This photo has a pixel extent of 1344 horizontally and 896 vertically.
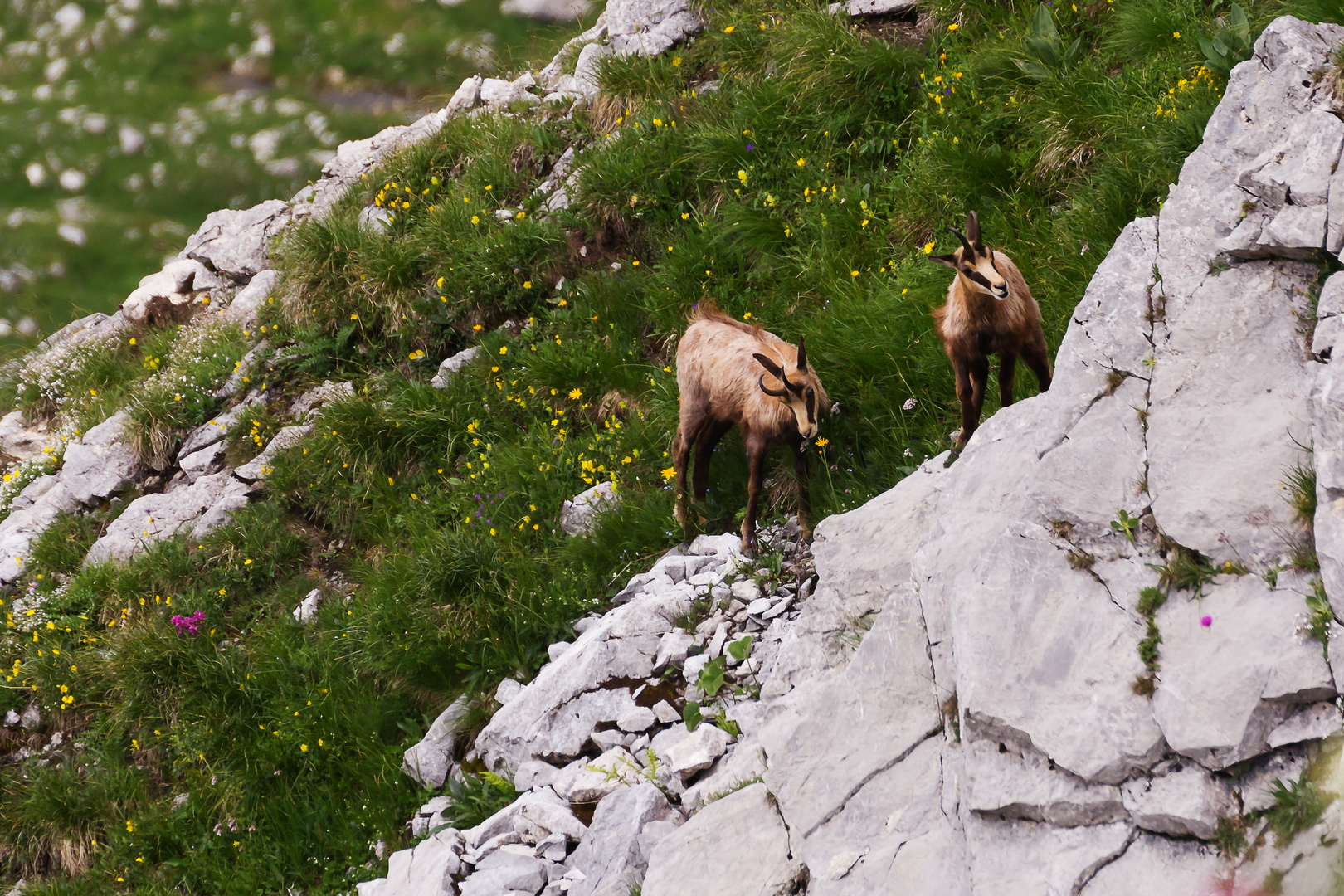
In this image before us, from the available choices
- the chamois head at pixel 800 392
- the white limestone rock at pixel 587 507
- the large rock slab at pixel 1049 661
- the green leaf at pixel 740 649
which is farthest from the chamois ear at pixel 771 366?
the large rock slab at pixel 1049 661

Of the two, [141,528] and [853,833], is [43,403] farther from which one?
[853,833]

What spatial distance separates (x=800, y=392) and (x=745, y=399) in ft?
2.01

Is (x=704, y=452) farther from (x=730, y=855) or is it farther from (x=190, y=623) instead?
(x=190, y=623)

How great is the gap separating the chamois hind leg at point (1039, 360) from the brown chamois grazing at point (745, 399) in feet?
4.41

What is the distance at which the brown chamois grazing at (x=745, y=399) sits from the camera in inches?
237

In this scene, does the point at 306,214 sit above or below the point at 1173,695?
below

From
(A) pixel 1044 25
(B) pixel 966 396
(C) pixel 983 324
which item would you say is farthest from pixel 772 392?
(A) pixel 1044 25

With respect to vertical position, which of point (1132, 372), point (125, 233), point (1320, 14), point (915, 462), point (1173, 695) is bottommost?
point (125, 233)

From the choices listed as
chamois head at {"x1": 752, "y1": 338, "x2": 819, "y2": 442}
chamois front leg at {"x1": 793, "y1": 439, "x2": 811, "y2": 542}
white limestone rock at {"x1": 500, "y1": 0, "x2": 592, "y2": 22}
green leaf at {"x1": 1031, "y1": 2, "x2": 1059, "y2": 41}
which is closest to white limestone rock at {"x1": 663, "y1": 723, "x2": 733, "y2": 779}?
chamois front leg at {"x1": 793, "y1": 439, "x2": 811, "y2": 542}

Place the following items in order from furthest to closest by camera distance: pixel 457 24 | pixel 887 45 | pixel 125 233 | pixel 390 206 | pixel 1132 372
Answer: pixel 125 233 < pixel 457 24 < pixel 390 206 < pixel 887 45 < pixel 1132 372

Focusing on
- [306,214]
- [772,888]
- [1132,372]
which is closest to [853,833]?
[772,888]

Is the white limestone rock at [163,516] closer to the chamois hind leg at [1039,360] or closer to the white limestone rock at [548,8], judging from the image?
the chamois hind leg at [1039,360]

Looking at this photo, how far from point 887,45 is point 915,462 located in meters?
4.79

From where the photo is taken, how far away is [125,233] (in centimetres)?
2342
